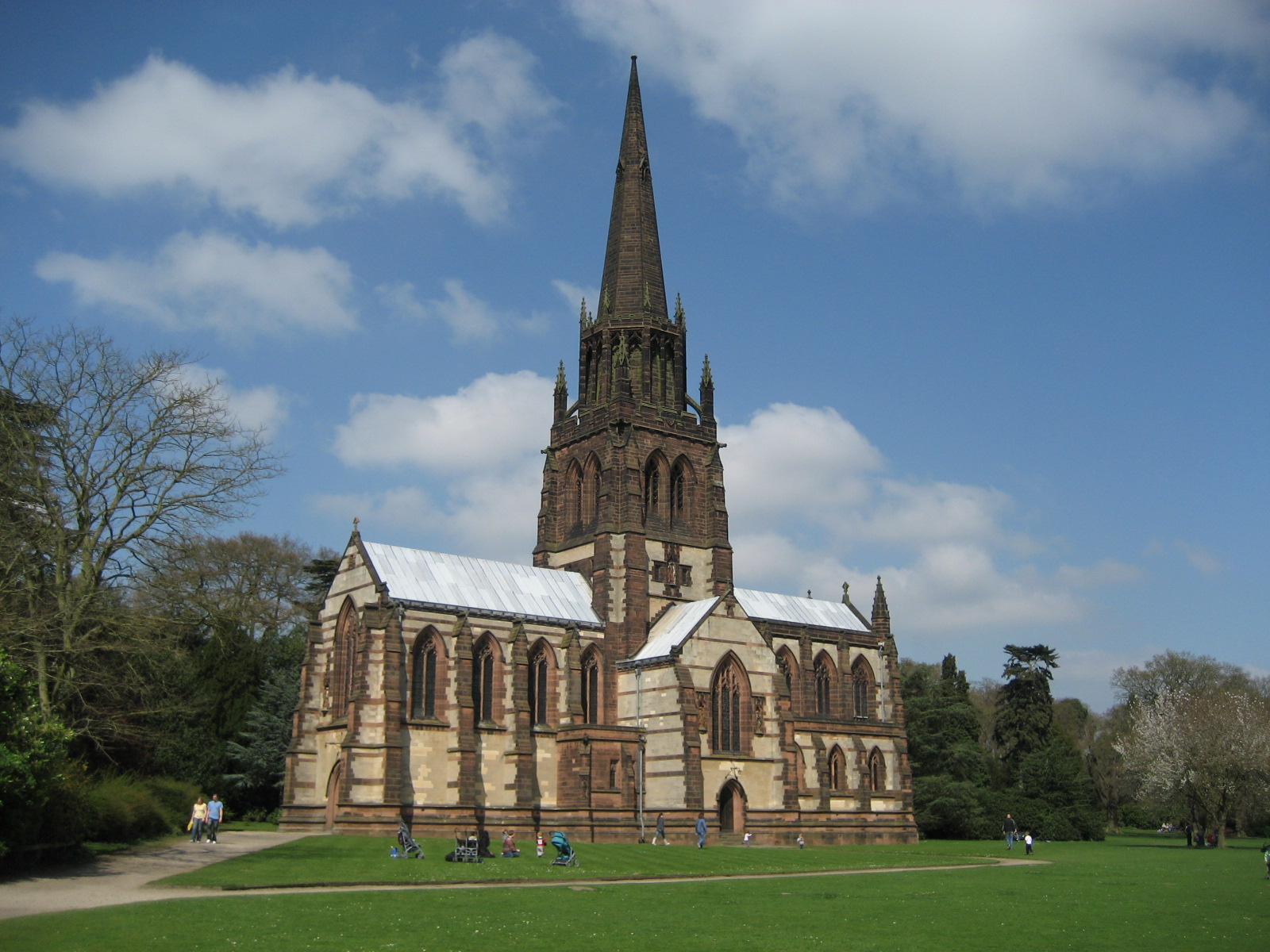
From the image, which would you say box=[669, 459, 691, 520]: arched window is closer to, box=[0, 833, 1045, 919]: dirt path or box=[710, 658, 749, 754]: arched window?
box=[710, 658, 749, 754]: arched window

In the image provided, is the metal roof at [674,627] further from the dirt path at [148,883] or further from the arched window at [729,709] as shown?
the dirt path at [148,883]

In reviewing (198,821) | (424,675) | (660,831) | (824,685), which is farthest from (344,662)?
(824,685)

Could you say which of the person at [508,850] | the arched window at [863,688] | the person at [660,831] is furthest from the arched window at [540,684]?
the arched window at [863,688]

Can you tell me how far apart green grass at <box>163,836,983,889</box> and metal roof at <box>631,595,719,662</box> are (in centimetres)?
900

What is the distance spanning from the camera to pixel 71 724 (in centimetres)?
3291

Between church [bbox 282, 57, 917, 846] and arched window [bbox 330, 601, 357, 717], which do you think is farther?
arched window [bbox 330, 601, 357, 717]

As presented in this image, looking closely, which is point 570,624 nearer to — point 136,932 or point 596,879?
point 596,879

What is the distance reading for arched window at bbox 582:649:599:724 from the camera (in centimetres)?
5306

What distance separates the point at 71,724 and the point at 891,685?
4276 centimetres

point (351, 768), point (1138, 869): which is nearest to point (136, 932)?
point (351, 768)

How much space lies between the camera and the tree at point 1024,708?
80938 mm

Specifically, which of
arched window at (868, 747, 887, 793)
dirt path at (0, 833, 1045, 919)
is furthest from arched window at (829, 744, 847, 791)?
dirt path at (0, 833, 1045, 919)

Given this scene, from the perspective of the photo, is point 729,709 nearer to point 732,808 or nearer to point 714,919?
point 732,808

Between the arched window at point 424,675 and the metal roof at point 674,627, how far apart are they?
9728mm
